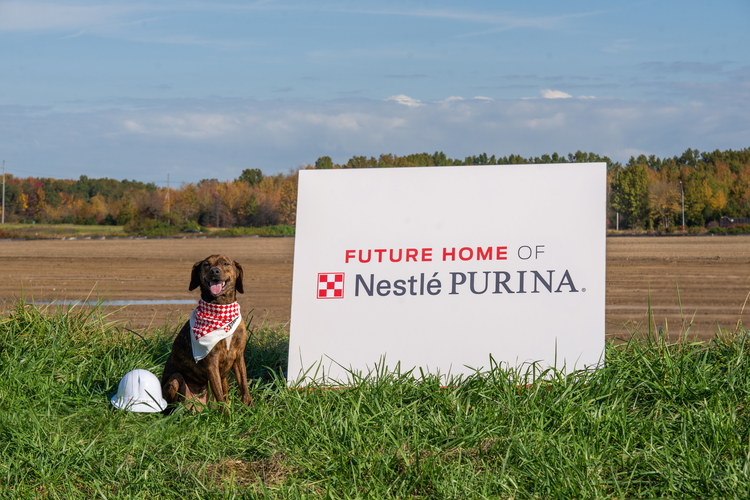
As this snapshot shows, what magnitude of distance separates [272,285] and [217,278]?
40.9 feet

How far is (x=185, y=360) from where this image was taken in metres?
4.05

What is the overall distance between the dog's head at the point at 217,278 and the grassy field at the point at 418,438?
79cm

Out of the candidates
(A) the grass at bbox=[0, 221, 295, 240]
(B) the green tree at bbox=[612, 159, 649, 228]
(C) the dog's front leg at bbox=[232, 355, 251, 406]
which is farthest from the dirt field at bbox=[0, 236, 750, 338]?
(B) the green tree at bbox=[612, 159, 649, 228]

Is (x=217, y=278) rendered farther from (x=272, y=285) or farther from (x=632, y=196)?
(x=632, y=196)

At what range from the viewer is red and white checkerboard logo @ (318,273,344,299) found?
14.9ft

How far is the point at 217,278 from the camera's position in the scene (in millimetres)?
3814

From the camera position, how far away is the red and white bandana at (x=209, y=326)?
12.7ft

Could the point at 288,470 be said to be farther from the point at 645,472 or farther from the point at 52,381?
the point at 52,381

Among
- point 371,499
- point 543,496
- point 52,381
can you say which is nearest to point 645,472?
point 543,496

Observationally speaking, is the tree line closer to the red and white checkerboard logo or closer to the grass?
the grass

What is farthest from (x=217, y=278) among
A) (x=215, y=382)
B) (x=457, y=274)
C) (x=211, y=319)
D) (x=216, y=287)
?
(x=457, y=274)

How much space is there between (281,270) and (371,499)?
1817 centimetres

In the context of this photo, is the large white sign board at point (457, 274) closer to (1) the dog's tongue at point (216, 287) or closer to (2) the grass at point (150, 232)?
(1) the dog's tongue at point (216, 287)

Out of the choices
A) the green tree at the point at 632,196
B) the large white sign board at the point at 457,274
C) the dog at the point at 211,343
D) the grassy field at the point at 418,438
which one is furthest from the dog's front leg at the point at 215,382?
the green tree at the point at 632,196
